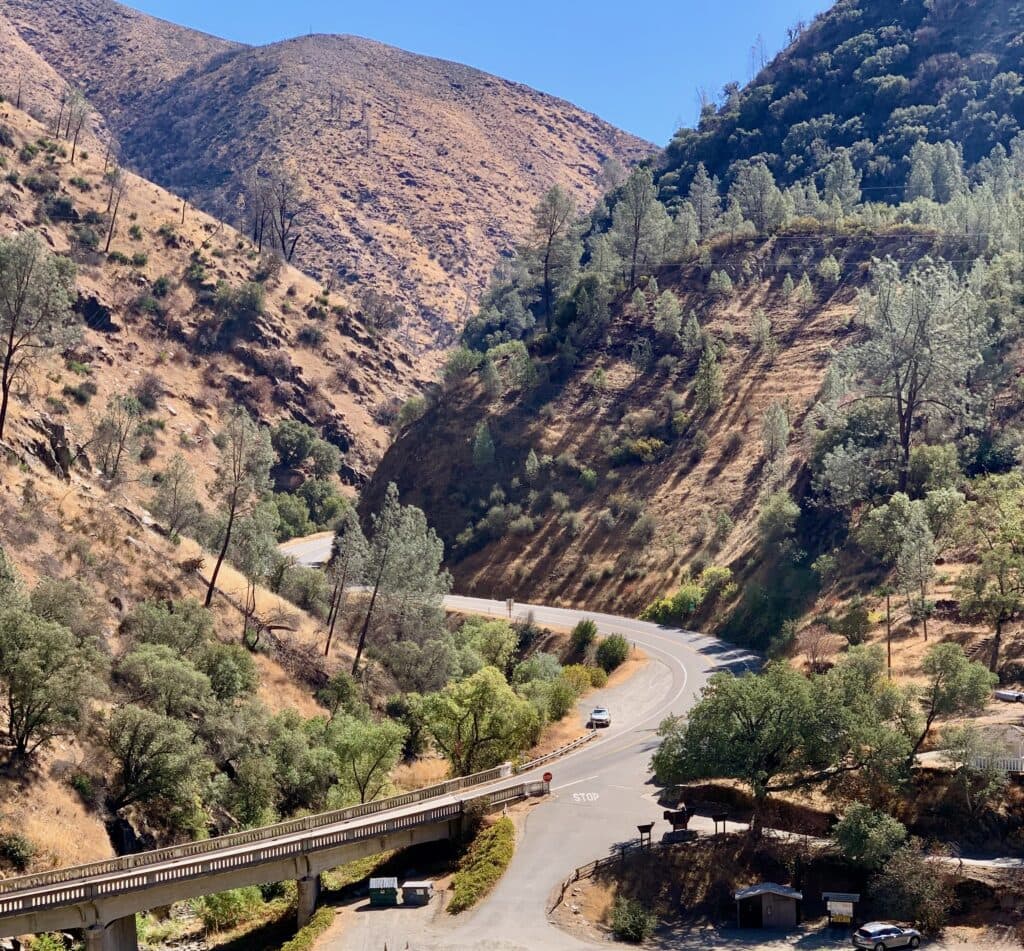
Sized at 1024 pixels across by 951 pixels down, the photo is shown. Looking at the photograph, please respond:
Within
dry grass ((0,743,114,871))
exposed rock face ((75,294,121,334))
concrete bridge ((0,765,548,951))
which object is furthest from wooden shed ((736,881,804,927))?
exposed rock face ((75,294,121,334))

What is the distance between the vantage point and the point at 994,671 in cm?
4962

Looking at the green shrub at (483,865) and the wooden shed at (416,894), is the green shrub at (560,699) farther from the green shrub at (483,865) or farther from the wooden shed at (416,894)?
the wooden shed at (416,894)

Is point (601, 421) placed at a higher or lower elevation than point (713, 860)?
higher

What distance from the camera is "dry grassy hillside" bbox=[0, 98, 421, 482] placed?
109 m

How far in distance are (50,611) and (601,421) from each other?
5917 cm

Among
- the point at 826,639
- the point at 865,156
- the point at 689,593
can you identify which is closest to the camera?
the point at 826,639

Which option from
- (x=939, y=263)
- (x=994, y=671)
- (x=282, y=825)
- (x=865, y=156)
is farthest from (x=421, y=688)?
(x=865, y=156)

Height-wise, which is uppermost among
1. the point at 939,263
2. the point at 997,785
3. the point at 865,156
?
the point at 865,156

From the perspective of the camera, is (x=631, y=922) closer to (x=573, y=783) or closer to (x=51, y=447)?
(x=573, y=783)

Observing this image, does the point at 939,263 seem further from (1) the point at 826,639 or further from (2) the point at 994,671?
(2) the point at 994,671

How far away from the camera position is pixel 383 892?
124 feet

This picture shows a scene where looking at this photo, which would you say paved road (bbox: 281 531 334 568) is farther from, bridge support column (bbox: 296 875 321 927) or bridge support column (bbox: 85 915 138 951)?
bridge support column (bbox: 85 915 138 951)

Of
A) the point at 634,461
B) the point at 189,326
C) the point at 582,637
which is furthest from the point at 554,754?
the point at 189,326

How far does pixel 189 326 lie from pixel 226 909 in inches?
3407
